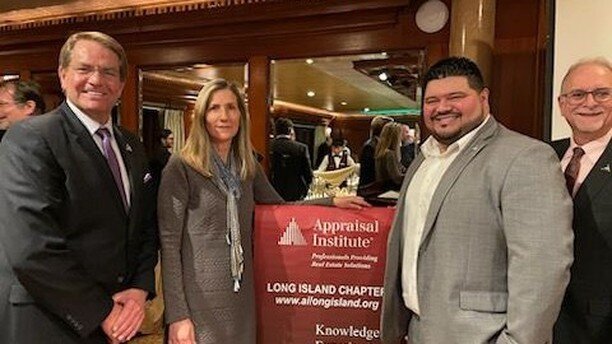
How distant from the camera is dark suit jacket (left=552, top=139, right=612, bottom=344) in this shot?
1827 millimetres

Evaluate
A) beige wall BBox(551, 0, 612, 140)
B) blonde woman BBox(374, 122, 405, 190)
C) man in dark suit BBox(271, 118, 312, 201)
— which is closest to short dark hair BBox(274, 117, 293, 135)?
man in dark suit BBox(271, 118, 312, 201)

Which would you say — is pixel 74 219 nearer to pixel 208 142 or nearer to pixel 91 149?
pixel 91 149

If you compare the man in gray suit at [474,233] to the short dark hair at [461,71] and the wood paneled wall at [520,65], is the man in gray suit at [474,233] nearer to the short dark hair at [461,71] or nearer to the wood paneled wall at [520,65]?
the short dark hair at [461,71]

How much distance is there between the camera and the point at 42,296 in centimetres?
160

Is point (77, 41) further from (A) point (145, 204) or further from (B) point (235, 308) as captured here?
(B) point (235, 308)

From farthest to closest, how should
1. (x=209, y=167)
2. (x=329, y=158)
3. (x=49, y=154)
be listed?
(x=329, y=158)
(x=209, y=167)
(x=49, y=154)

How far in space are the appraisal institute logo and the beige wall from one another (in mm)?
1392

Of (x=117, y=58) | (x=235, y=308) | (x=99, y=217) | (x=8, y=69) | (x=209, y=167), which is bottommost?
(x=235, y=308)

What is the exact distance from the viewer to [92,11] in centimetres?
443

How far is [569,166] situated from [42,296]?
5.76ft

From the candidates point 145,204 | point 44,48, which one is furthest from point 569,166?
point 44,48

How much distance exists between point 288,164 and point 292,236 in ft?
6.11

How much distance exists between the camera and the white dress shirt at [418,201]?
1.73 meters

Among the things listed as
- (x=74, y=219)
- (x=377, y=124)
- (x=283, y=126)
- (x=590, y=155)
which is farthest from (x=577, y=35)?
(x=74, y=219)
